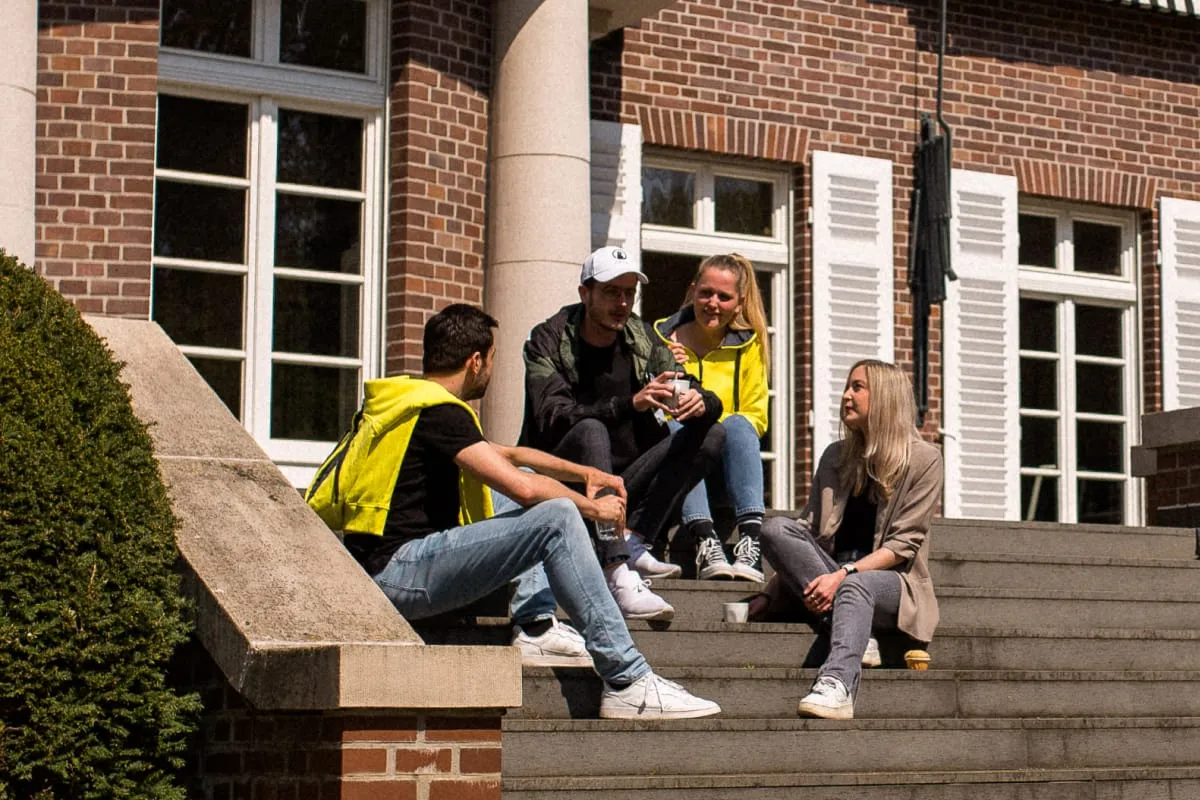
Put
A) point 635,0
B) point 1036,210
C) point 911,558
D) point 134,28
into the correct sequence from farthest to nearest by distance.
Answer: point 1036,210
point 635,0
point 134,28
point 911,558

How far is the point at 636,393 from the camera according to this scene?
7.25 m

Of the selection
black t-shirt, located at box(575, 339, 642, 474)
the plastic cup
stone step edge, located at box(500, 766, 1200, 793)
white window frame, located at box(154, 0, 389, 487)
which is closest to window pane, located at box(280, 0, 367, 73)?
white window frame, located at box(154, 0, 389, 487)

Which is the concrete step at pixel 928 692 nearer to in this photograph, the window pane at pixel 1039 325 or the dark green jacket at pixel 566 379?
the dark green jacket at pixel 566 379

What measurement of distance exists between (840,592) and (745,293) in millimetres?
1534

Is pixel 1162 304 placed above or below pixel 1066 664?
above

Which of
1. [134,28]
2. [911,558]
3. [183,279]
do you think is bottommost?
[911,558]

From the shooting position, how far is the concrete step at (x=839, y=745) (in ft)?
18.8

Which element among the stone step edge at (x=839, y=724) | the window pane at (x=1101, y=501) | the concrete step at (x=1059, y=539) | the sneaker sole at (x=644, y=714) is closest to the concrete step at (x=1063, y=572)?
the concrete step at (x=1059, y=539)

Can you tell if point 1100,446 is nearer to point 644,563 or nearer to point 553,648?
A: point 644,563

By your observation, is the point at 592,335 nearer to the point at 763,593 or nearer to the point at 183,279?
the point at 763,593

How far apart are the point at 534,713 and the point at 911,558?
170 cm

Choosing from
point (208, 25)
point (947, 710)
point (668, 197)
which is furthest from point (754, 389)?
point (668, 197)

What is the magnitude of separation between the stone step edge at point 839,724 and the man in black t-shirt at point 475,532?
0.21 ft

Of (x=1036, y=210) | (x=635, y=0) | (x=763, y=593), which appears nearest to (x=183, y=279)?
(x=635, y=0)
